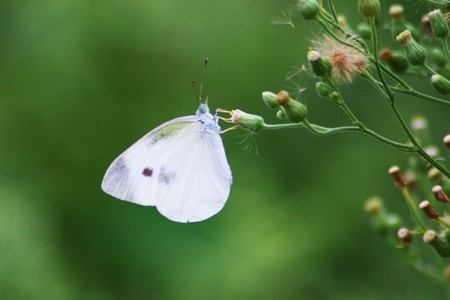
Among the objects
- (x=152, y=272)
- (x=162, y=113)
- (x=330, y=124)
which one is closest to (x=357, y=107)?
(x=330, y=124)

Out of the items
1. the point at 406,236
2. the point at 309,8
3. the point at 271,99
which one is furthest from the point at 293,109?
the point at 406,236

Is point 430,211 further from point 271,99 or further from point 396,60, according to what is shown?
point 271,99

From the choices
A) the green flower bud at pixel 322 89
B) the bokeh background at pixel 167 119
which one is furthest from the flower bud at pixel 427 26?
the bokeh background at pixel 167 119

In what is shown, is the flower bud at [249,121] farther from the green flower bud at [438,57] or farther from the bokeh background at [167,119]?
the bokeh background at [167,119]

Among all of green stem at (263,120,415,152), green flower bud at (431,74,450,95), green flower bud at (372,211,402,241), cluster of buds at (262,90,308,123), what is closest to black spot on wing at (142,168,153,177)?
green stem at (263,120,415,152)

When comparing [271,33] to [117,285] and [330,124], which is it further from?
[117,285]

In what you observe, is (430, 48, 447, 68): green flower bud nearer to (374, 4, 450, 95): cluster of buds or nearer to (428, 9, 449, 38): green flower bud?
(374, 4, 450, 95): cluster of buds
